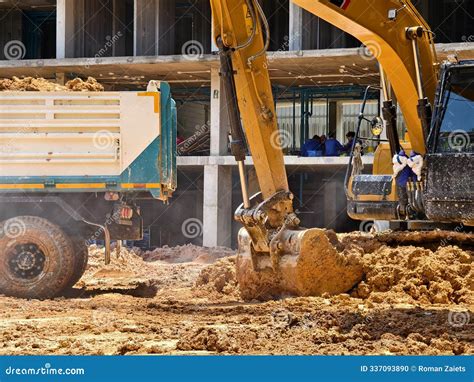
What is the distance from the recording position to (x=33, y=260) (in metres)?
14.0

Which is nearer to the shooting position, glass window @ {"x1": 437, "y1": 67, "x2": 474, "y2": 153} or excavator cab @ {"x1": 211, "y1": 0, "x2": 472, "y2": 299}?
glass window @ {"x1": 437, "y1": 67, "x2": 474, "y2": 153}

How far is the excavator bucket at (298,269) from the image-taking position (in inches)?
483

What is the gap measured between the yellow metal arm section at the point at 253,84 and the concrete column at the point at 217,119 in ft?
48.3

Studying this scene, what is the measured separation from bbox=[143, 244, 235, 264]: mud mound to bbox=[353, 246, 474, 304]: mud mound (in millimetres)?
9923

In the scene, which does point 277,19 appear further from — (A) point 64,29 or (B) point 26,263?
(B) point 26,263

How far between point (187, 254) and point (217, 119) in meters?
5.01

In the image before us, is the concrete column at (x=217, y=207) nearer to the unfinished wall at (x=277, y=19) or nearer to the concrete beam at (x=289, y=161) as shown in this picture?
the concrete beam at (x=289, y=161)

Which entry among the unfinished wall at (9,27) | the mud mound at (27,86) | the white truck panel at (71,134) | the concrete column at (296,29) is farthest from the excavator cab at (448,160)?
the unfinished wall at (9,27)

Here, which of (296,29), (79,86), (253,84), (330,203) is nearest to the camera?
(253,84)

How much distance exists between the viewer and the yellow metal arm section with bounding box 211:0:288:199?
12.2m

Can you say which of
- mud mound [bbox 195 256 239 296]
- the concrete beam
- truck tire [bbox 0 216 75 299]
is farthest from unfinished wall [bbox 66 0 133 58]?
truck tire [bbox 0 216 75 299]

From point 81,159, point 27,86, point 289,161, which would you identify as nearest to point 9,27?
point 289,161

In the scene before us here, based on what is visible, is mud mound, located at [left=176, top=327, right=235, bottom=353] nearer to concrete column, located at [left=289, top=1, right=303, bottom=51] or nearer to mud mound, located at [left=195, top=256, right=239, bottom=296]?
mud mound, located at [left=195, top=256, right=239, bottom=296]
